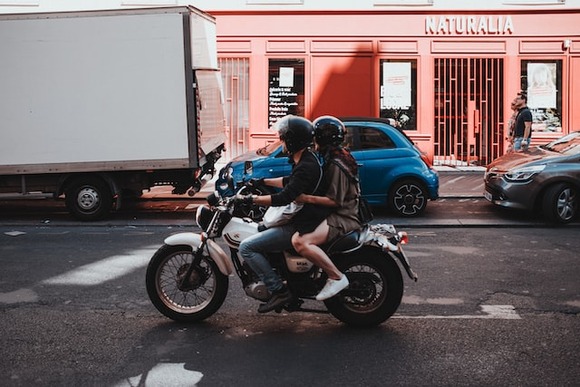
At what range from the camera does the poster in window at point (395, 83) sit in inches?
758

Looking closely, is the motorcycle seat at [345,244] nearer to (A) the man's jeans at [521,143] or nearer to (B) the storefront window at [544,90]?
(A) the man's jeans at [521,143]

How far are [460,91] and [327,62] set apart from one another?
3.28m

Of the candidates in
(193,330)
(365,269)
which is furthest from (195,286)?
(365,269)

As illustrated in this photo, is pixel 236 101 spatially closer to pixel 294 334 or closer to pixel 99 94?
pixel 99 94

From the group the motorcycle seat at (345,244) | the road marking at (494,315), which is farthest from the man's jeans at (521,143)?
the motorcycle seat at (345,244)

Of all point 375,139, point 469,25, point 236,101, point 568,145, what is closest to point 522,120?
point 568,145

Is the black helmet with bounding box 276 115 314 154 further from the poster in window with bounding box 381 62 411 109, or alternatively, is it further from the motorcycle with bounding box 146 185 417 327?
the poster in window with bounding box 381 62 411 109

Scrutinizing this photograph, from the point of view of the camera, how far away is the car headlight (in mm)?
12344

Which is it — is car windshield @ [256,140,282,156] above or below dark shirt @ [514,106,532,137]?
below

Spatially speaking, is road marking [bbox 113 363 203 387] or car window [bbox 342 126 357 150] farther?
car window [bbox 342 126 357 150]

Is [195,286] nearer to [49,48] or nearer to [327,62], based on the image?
[49,48]

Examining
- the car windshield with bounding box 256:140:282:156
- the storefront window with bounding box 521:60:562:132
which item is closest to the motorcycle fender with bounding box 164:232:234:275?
the car windshield with bounding box 256:140:282:156

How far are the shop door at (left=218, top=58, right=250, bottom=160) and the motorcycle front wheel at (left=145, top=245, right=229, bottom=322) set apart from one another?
13.0 m

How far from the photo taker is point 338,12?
752 inches
